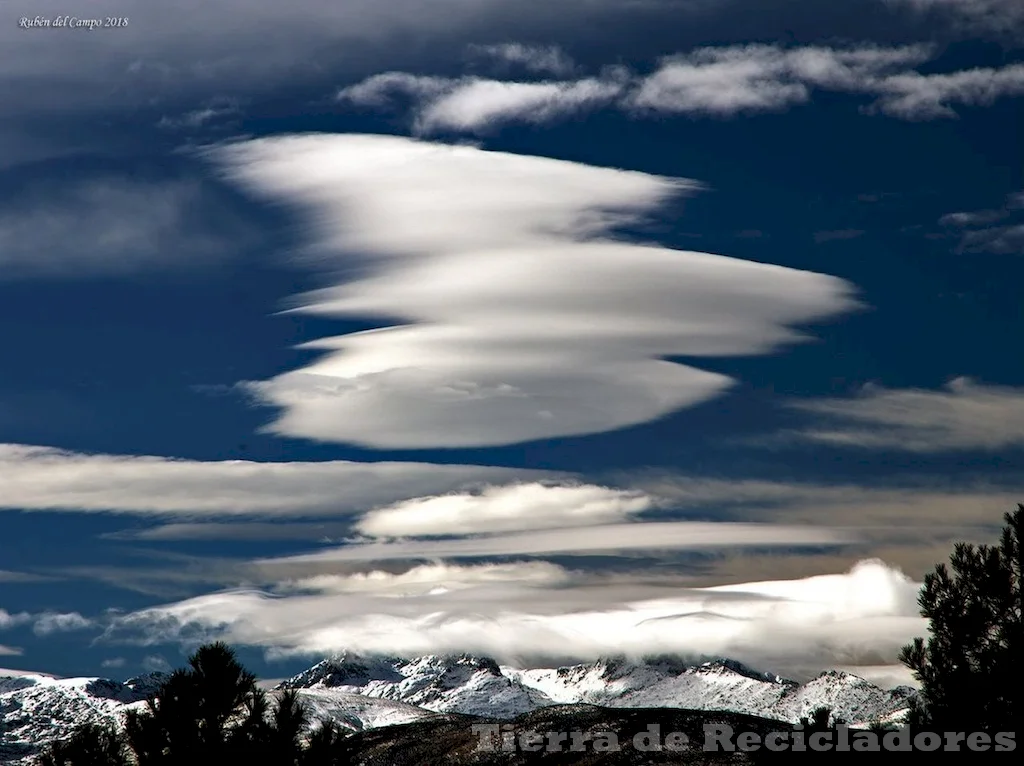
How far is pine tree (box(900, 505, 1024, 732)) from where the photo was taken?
171 feet

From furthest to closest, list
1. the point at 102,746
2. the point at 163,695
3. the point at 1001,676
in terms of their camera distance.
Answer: the point at 102,746 → the point at 163,695 → the point at 1001,676

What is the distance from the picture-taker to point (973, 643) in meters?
55.9

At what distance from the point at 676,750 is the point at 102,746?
35.0 m

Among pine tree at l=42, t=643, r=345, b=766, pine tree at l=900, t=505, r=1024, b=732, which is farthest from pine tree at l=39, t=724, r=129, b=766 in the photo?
pine tree at l=900, t=505, r=1024, b=732

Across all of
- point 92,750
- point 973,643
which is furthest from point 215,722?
point 973,643

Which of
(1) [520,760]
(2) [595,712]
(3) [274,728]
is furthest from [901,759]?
(2) [595,712]

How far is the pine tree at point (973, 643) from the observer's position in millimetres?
52094

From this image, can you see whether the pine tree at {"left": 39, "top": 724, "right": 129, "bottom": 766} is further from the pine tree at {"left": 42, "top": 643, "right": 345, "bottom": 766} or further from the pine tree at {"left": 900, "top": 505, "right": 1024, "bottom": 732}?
the pine tree at {"left": 900, "top": 505, "right": 1024, "bottom": 732}

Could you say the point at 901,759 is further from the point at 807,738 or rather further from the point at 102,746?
the point at 102,746

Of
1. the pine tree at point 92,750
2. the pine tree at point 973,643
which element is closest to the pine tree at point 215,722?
the pine tree at point 92,750

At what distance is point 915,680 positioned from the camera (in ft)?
185

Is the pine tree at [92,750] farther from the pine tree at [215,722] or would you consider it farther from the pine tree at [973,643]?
the pine tree at [973,643]

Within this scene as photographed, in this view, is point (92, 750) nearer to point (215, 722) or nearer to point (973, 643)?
point (215, 722)

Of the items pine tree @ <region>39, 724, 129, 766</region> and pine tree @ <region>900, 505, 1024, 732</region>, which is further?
pine tree @ <region>39, 724, 129, 766</region>
